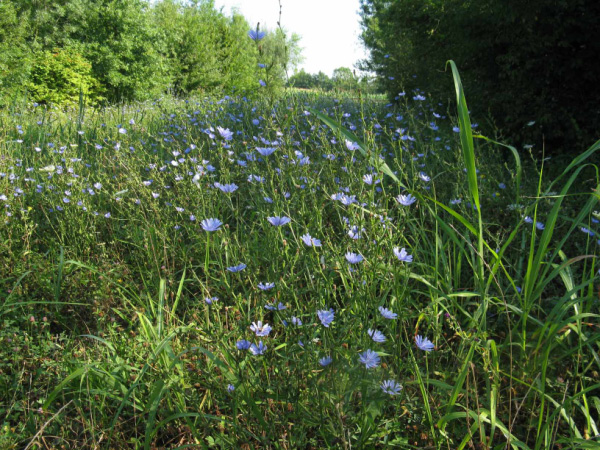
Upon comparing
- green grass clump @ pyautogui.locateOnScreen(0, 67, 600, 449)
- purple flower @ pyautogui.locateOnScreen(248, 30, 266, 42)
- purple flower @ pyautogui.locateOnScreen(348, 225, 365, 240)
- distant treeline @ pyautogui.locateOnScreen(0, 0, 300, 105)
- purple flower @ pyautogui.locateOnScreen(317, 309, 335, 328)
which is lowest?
green grass clump @ pyautogui.locateOnScreen(0, 67, 600, 449)

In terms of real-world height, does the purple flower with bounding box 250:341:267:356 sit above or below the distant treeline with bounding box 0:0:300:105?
below

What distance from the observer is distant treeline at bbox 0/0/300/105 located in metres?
12.0

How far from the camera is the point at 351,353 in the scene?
44.7 inches

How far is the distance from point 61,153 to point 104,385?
2463 millimetres

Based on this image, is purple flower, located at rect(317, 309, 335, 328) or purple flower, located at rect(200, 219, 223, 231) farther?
purple flower, located at rect(200, 219, 223, 231)

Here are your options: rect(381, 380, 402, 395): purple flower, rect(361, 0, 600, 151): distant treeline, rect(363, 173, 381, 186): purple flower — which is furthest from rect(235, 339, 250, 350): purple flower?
rect(361, 0, 600, 151): distant treeline

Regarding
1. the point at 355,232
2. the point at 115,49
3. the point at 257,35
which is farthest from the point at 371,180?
the point at 115,49

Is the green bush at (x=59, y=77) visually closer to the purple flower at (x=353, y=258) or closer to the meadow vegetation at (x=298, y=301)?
the meadow vegetation at (x=298, y=301)

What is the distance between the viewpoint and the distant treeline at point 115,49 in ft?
39.3

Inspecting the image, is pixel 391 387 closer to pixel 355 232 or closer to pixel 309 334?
pixel 309 334

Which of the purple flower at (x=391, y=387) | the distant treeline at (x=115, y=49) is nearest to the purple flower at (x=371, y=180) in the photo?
the purple flower at (x=391, y=387)

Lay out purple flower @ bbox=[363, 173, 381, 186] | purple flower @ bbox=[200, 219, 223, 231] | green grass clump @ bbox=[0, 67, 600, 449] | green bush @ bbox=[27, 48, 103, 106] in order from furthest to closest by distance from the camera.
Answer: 1. green bush @ bbox=[27, 48, 103, 106]
2. purple flower @ bbox=[200, 219, 223, 231]
3. purple flower @ bbox=[363, 173, 381, 186]
4. green grass clump @ bbox=[0, 67, 600, 449]

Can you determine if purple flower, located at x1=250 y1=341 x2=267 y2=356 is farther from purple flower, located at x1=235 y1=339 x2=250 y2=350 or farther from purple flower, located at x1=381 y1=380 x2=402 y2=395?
purple flower, located at x1=381 y1=380 x2=402 y2=395

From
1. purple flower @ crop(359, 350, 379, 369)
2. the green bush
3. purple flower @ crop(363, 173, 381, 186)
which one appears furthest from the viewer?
the green bush
